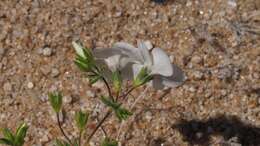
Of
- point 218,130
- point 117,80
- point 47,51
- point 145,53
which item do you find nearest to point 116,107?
point 117,80

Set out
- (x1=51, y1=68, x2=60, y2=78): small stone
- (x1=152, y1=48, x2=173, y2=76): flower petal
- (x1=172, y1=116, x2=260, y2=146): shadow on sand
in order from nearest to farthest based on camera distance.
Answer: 1. (x1=152, y1=48, x2=173, y2=76): flower petal
2. (x1=172, y1=116, x2=260, y2=146): shadow on sand
3. (x1=51, y1=68, x2=60, y2=78): small stone

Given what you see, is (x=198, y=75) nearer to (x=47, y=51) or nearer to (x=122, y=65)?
(x=47, y=51)

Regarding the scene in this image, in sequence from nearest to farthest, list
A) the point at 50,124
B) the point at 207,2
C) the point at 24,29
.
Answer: the point at 50,124 → the point at 24,29 → the point at 207,2

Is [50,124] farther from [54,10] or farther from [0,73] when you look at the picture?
[54,10]

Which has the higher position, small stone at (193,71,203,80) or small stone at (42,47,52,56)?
small stone at (42,47,52,56)

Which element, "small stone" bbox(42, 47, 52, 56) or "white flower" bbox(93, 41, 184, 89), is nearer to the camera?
"white flower" bbox(93, 41, 184, 89)

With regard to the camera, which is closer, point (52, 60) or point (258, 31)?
point (52, 60)

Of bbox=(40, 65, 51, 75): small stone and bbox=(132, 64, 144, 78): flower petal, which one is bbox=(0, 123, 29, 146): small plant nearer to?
bbox=(132, 64, 144, 78): flower petal

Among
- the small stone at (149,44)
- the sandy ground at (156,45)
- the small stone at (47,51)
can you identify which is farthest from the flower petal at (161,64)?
the small stone at (47,51)

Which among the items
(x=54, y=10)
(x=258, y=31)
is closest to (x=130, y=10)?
(x=54, y=10)

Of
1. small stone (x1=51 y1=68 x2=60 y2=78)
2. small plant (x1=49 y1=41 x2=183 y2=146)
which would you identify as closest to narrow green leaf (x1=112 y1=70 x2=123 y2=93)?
small plant (x1=49 y1=41 x2=183 y2=146)
